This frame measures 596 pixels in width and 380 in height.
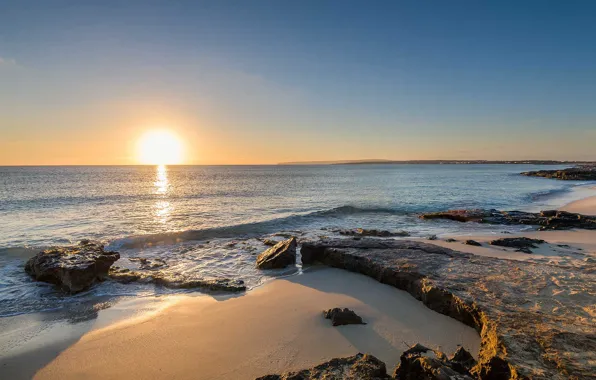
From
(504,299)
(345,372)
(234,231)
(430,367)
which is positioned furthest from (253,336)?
(234,231)

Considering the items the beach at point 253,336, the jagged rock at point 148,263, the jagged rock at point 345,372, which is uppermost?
the jagged rock at point 345,372

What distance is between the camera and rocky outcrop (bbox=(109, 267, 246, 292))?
28.1 feet

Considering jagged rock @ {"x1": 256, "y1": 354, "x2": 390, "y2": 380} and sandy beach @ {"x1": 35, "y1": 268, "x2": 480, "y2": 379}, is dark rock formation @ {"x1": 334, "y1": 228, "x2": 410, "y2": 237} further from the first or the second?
jagged rock @ {"x1": 256, "y1": 354, "x2": 390, "y2": 380}

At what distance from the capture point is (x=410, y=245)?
1012 cm

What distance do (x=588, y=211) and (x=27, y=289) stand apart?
2952cm

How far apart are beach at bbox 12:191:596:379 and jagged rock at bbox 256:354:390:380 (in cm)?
85

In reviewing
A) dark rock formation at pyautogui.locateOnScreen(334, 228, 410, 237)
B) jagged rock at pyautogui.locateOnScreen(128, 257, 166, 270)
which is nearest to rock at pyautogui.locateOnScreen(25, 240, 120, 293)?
jagged rock at pyautogui.locateOnScreen(128, 257, 166, 270)

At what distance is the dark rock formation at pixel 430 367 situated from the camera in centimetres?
354

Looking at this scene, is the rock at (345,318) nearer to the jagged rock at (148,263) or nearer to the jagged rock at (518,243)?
the jagged rock at (148,263)

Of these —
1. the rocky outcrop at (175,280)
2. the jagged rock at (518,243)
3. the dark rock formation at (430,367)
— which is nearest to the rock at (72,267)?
the rocky outcrop at (175,280)

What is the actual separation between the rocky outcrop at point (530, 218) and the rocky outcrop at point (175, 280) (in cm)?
1589

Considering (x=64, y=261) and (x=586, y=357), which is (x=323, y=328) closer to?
(x=586, y=357)

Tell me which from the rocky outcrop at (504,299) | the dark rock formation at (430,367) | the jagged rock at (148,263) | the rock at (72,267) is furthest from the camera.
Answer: the jagged rock at (148,263)

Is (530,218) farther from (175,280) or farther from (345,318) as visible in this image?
(175,280)
